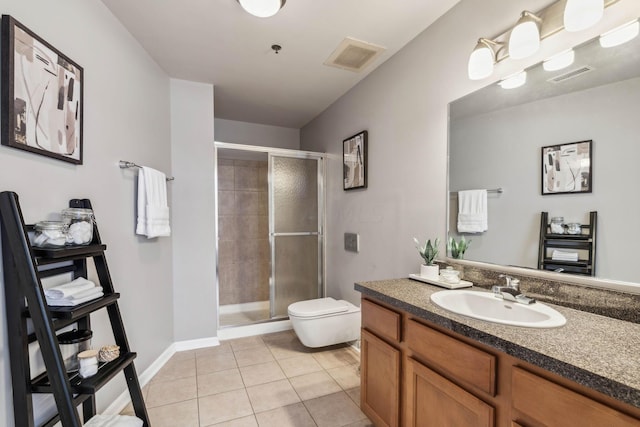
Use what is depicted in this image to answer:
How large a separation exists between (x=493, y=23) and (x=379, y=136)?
1.05 metres

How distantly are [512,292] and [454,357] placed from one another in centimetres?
45

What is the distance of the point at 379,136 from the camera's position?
241 centimetres

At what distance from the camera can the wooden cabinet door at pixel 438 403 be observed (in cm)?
99

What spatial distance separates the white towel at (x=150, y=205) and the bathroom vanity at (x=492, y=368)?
157 cm

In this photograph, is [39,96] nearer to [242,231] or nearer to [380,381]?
[380,381]

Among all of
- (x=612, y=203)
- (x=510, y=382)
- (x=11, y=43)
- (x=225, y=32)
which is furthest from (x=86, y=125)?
(x=612, y=203)

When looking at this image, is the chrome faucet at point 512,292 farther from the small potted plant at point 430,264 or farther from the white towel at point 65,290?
the white towel at point 65,290

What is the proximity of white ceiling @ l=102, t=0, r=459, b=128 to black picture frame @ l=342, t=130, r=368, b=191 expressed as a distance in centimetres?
54

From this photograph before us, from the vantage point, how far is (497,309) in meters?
1.32

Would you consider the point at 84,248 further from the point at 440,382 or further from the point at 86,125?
the point at 440,382

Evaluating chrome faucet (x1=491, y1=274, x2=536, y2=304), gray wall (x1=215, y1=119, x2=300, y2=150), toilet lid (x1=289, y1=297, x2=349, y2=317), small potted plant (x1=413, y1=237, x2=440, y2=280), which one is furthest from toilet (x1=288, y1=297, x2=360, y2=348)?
gray wall (x1=215, y1=119, x2=300, y2=150)

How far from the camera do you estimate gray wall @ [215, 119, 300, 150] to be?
12.4ft

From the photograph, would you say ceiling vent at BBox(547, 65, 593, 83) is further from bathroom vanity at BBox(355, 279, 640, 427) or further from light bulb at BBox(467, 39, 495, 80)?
bathroom vanity at BBox(355, 279, 640, 427)

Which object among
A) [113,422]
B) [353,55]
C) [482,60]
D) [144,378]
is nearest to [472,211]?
[482,60]
